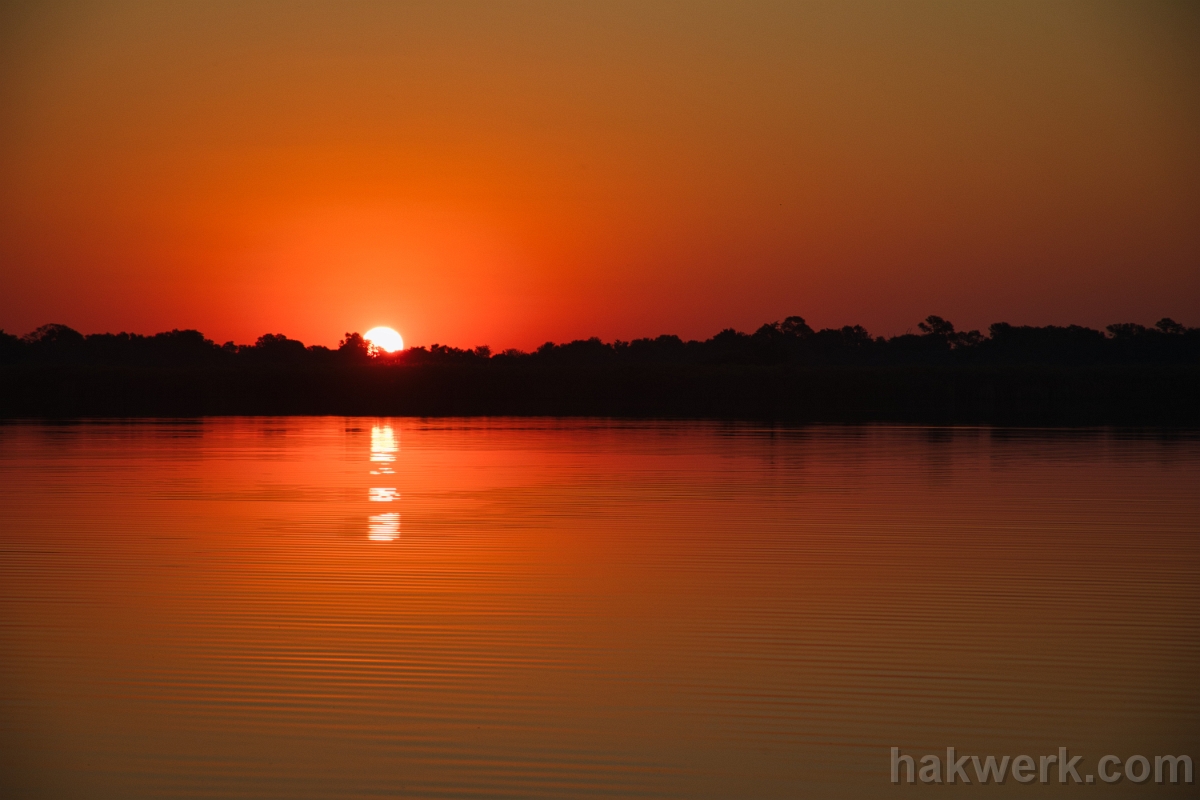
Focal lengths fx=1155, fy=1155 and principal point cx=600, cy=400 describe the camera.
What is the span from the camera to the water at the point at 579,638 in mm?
5234

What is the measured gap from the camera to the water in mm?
5234

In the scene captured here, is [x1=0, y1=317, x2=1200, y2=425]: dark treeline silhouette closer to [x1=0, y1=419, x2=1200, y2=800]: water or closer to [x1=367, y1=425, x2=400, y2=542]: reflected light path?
[x1=367, y1=425, x2=400, y2=542]: reflected light path

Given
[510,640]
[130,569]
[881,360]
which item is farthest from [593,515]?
[881,360]

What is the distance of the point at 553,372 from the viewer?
59.1 meters

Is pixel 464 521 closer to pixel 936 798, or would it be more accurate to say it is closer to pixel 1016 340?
pixel 936 798

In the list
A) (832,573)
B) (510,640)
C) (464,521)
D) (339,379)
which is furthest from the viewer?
(339,379)

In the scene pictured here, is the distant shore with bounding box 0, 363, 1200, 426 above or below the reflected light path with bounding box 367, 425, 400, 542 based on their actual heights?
above

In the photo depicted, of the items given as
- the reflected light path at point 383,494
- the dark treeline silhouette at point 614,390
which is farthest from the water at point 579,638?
the dark treeline silhouette at point 614,390

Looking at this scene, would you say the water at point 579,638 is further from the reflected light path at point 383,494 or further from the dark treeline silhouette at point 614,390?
the dark treeline silhouette at point 614,390

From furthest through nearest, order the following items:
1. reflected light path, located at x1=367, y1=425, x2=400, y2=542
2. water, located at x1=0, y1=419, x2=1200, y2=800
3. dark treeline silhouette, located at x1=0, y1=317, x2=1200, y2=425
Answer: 1. dark treeline silhouette, located at x1=0, y1=317, x2=1200, y2=425
2. reflected light path, located at x1=367, y1=425, x2=400, y2=542
3. water, located at x1=0, y1=419, x2=1200, y2=800

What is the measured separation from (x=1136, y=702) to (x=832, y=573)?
3.66m

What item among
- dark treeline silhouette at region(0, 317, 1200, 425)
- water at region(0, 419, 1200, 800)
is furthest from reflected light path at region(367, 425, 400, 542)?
dark treeline silhouette at region(0, 317, 1200, 425)

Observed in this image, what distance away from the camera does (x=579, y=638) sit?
7.32 metres

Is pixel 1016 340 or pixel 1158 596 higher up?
pixel 1016 340
